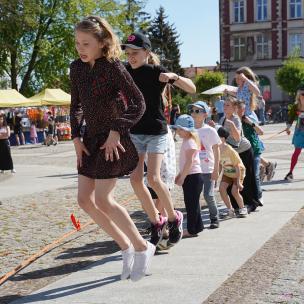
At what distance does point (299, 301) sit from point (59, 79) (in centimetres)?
4006

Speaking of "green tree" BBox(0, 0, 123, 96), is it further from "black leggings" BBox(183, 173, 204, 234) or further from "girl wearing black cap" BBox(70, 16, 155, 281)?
"girl wearing black cap" BBox(70, 16, 155, 281)

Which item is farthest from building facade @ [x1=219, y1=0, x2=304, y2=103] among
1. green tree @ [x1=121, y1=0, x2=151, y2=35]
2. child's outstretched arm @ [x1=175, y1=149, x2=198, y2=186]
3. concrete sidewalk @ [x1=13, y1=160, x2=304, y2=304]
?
child's outstretched arm @ [x1=175, y1=149, x2=198, y2=186]

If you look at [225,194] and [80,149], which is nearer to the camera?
[80,149]

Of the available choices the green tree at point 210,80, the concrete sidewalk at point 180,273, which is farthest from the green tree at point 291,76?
the concrete sidewalk at point 180,273

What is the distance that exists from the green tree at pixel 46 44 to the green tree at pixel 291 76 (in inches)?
791

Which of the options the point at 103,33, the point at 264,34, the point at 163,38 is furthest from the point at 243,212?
the point at 163,38

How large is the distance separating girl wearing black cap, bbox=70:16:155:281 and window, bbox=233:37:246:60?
63.1 meters

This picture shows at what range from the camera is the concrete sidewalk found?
14.0 feet

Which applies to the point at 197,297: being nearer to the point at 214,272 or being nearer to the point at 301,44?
the point at 214,272

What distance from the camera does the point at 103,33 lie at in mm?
4422

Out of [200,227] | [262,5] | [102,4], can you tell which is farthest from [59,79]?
[200,227]

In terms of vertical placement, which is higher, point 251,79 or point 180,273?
point 251,79

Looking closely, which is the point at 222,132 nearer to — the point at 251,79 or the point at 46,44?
the point at 251,79

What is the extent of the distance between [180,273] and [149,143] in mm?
1176
